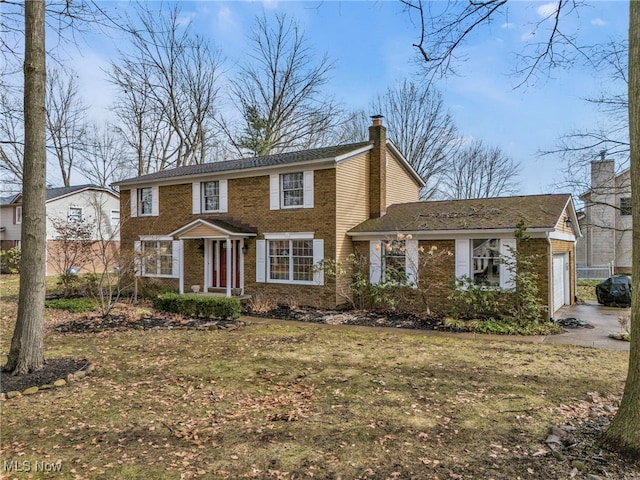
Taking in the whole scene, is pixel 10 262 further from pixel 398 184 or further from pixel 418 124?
pixel 418 124

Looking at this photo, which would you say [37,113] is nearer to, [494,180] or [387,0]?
[387,0]

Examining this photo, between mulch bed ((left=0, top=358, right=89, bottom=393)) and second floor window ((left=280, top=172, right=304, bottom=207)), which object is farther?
second floor window ((left=280, top=172, right=304, bottom=207))

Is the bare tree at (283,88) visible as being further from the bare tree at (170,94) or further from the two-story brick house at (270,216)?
the two-story brick house at (270,216)

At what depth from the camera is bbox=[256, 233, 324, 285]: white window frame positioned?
14578mm

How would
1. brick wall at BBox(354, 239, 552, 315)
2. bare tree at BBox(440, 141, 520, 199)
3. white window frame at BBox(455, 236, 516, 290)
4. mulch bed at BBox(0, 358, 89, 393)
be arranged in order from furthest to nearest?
bare tree at BBox(440, 141, 520, 199)
brick wall at BBox(354, 239, 552, 315)
white window frame at BBox(455, 236, 516, 290)
mulch bed at BBox(0, 358, 89, 393)

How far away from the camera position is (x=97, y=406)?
217 inches

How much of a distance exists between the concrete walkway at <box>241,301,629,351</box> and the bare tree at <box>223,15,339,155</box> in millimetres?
20014

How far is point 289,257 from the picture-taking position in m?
15.4

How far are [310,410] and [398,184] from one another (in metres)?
14.1

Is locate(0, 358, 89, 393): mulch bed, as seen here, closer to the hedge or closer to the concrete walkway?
the hedge

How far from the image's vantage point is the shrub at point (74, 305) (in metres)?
13.4

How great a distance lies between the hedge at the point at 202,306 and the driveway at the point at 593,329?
8655 mm

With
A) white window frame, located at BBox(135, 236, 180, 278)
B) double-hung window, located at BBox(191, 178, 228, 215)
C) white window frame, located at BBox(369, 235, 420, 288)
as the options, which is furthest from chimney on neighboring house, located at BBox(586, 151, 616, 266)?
white window frame, located at BBox(135, 236, 180, 278)

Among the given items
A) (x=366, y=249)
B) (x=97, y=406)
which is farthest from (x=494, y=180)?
(x=97, y=406)
